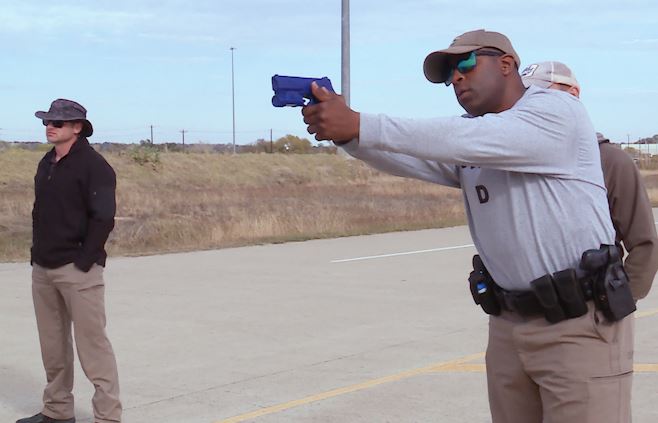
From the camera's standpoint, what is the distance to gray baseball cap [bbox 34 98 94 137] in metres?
5.73

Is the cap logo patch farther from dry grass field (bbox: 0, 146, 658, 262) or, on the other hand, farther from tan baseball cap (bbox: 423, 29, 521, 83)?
dry grass field (bbox: 0, 146, 658, 262)

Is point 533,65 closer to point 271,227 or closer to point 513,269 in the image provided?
point 513,269

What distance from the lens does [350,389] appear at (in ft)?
22.4

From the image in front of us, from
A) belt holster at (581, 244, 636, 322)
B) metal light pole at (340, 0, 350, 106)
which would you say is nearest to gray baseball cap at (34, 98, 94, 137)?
belt holster at (581, 244, 636, 322)

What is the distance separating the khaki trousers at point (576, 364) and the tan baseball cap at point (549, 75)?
56.6 inches

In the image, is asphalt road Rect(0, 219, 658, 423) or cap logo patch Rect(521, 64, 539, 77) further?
asphalt road Rect(0, 219, 658, 423)

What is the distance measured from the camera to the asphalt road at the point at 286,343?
6.46 metres

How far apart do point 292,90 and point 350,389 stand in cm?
432

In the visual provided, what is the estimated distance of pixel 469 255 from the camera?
1547cm

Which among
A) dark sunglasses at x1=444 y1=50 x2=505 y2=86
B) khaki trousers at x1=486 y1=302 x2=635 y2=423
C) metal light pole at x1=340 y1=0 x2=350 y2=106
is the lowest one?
khaki trousers at x1=486 y1=302 x2=635 y2=423

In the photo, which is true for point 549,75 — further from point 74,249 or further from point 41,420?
point 41,420

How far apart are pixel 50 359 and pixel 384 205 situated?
25614 millimetres

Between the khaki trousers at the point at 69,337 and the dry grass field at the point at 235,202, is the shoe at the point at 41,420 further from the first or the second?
the dry grass field at the point at 235,202

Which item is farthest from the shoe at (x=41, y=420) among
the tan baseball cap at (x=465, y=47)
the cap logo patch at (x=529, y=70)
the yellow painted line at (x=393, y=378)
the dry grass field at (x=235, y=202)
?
the dry grass field at (x=235, y=202)
